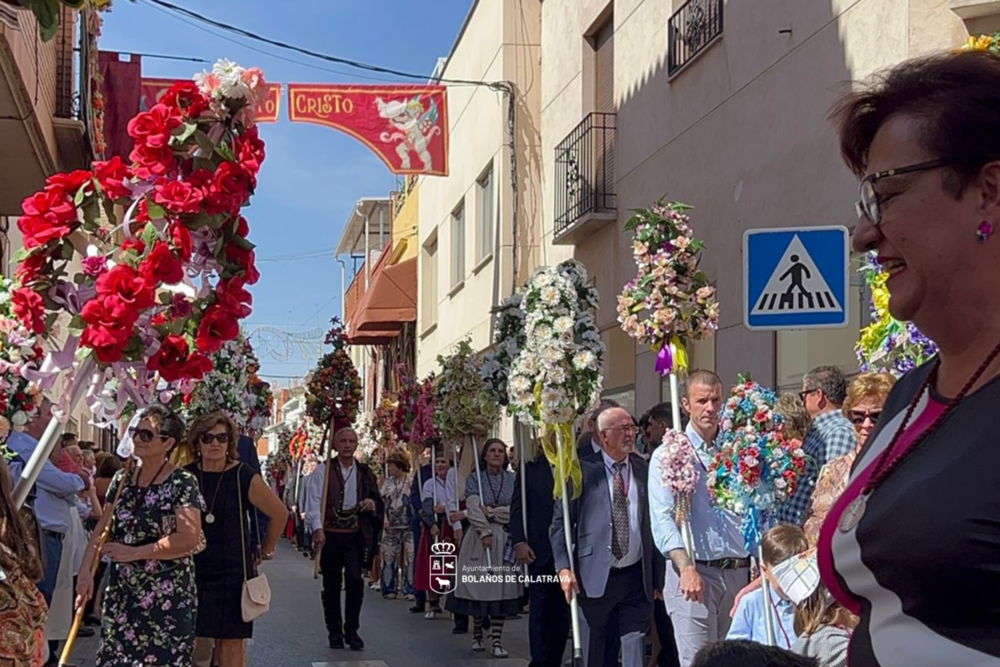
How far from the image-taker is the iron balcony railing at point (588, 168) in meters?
18.3

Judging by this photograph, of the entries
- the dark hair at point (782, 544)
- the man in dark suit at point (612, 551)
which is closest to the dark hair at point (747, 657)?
the dark hair at point (782, 544)

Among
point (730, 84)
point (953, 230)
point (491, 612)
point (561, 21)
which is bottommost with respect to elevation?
point (491, 612)

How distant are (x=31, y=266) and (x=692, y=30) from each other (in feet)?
38.6

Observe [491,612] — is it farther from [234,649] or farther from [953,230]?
[953,230]

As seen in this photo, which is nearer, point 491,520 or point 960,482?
point 960,482

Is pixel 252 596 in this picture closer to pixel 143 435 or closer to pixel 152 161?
pixel 143 435

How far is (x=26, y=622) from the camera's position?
4285 mm

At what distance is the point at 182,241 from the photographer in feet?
14.3

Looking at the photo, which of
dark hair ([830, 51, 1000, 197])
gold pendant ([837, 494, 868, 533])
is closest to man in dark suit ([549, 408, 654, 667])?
gold pendant ([837, 494, 868, 533])

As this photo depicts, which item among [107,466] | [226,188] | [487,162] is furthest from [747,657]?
[487,162]

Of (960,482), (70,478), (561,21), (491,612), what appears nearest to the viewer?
(960,482)

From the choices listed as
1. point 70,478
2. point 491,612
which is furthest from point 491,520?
point 70,478

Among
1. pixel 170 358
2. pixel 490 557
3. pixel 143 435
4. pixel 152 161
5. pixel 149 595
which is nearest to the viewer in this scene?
pixel 170 358

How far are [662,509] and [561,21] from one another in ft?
48.5
